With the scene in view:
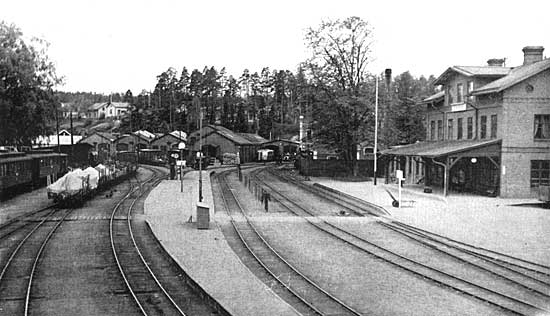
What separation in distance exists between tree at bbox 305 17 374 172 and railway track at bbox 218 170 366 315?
97.6ft

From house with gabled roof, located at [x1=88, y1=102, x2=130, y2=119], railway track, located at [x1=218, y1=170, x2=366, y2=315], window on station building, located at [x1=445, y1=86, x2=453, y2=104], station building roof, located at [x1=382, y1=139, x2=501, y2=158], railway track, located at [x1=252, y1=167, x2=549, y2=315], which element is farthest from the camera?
house with gabled roof, located at [x1=88, y1=102, x2=130, y2=119]

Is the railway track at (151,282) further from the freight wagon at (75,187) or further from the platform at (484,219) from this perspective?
the platform at (484,219)

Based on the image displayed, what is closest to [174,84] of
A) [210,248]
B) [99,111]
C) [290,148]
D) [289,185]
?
[290,148]

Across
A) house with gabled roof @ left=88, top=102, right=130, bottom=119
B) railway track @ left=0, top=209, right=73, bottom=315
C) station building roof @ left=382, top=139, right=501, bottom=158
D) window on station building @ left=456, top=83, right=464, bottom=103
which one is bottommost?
railway track @ left=0, top=209, right=73, bottom=315

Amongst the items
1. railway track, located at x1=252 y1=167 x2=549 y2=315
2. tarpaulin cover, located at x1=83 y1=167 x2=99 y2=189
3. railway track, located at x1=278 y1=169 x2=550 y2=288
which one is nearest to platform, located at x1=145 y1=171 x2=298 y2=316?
railway track, located at x1=252 y1=167 x2=549 y2=315

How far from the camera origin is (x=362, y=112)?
180 feet

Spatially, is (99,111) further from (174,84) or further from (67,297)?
(67,297)

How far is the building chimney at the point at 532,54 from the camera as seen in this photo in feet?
126

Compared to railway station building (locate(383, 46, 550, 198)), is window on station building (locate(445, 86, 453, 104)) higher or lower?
higher

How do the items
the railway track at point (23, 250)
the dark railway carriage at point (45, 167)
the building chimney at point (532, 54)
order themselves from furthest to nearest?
the dark railway carriage at point (45, 167) → the building chimney at point (532, 54) → the railway track at point (23, 250)

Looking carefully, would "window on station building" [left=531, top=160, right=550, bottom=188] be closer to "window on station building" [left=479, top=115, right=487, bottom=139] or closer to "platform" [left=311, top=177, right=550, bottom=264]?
"platform" [left=311, top=177, right=550, bottom=264]

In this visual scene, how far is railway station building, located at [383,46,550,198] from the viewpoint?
3441cm

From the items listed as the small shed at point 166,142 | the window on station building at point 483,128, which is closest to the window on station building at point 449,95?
the window on station building at point 483,128

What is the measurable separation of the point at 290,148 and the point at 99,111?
7955cm
